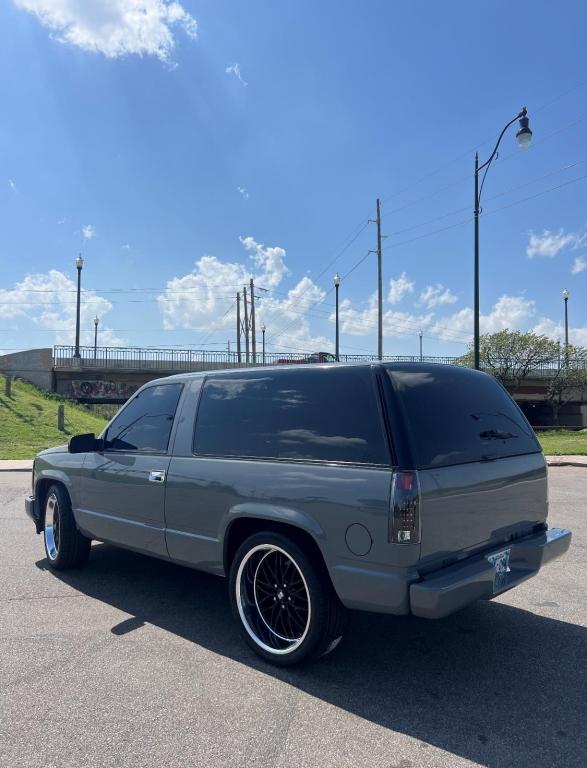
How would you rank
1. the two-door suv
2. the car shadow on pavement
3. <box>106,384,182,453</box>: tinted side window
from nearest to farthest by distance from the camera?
1. the car shadow on pavement
2. the two-door suv
3. <box>106,384,182,453</box>: tinted side window

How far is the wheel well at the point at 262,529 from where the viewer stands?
11.2ft

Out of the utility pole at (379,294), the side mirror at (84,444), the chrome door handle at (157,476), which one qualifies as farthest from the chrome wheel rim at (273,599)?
the utility pole at (379,294)

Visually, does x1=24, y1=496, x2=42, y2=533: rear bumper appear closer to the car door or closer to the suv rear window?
the car door

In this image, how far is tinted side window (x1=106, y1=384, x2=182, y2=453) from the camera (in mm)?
4543

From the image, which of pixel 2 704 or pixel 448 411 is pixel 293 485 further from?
pixel 2 704

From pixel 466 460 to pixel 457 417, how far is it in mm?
292

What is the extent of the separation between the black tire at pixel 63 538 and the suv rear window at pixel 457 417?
11.8 ft

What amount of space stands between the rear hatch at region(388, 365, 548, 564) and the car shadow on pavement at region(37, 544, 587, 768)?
2.39 feet

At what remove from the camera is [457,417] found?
3.61 meters

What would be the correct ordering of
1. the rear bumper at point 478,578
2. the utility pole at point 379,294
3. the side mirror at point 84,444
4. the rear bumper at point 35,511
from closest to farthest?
the rear bumper at point 478,578, the side mirror at point 84,444, the rear bumper at point 35,511, the utility pole at point 379,294

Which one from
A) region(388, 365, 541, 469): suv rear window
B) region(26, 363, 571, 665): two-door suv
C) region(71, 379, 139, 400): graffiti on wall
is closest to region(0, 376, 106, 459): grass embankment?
region(71, 379, 139, 400): graffiti on wall

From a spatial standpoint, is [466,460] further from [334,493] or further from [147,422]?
[147,422]

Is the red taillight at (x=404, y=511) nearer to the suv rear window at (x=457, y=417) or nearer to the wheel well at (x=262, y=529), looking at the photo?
the suv rear window at (x=457, y=417)

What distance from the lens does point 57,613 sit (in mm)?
4391
